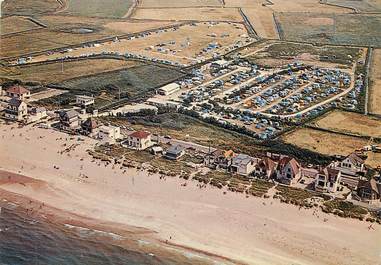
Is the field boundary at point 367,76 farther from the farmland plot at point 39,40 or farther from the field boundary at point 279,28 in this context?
the farmland plot at point 39,40

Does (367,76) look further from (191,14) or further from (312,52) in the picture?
(191,14)

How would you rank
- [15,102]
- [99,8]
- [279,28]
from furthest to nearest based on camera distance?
[99,8], [279,28], [15,102]

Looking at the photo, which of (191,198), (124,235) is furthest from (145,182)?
(124,235)

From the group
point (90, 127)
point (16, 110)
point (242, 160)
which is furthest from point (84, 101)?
point (242, 160)

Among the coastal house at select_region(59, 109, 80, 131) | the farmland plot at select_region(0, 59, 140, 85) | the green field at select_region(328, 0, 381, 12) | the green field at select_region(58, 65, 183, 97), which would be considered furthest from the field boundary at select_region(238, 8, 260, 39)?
the coastal house at select_region(59, 109, 80, 131)

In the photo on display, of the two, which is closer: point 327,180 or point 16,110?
point 327,180

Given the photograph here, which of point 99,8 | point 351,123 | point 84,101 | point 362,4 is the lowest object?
point 84,101

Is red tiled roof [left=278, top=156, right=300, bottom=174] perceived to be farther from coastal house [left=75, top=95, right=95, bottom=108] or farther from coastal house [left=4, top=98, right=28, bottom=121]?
coastal house [left=4, top=98, right=28, bottom=121]

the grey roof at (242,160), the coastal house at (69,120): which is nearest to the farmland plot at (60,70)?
the coastal house at (69,120)
